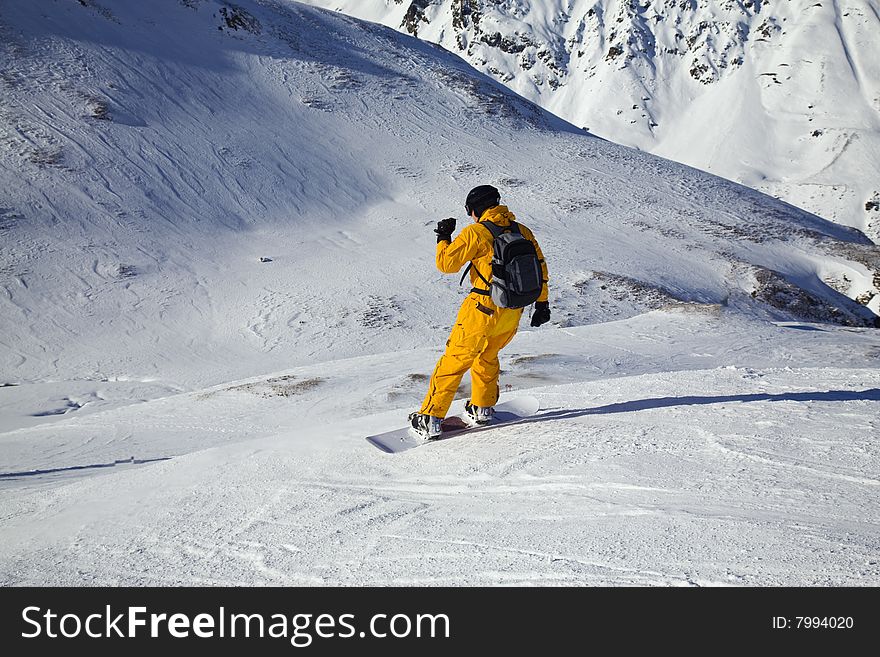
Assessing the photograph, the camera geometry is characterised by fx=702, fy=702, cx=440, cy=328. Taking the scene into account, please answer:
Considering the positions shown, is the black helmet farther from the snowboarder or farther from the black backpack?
the black backpack

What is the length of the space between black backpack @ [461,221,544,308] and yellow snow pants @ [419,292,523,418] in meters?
0.16

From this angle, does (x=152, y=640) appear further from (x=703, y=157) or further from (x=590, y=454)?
(x=703, y=157)

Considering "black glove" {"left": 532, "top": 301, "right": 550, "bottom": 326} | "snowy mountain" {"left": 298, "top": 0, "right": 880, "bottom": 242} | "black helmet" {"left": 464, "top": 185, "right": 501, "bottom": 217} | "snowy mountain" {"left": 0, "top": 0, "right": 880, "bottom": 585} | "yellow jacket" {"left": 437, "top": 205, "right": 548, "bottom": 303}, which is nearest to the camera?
"snowy mountain" {"left": 0, "top": 0, "right": 880, "bottom": 585}

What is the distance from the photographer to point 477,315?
6262 millimetres

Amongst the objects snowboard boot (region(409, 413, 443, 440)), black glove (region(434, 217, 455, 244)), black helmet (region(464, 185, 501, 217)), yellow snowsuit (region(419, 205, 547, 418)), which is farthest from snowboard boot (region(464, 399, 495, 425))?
black helmet (region(464, 185, 501, 217))

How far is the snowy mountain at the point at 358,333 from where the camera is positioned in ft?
14.1

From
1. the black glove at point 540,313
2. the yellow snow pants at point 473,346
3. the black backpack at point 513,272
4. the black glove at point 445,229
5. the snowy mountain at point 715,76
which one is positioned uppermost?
the snowy mountain at point 715,76

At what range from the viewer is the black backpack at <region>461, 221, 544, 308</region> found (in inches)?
239

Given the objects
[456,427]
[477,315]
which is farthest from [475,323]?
[456,427]

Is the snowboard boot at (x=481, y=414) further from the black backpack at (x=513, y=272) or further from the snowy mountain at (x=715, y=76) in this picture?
A: the snowy mountain at (x=715, y=76)

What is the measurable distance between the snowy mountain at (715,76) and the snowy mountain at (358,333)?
177ft

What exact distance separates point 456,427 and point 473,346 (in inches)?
39.4

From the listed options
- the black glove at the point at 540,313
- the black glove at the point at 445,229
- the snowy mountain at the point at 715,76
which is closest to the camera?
the black glove at the point at 445,229

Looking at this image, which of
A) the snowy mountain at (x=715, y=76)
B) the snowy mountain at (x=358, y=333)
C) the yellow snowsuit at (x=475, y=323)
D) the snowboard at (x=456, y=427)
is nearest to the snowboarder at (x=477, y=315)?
the yellow snowsuit at (x=475, y=323)
